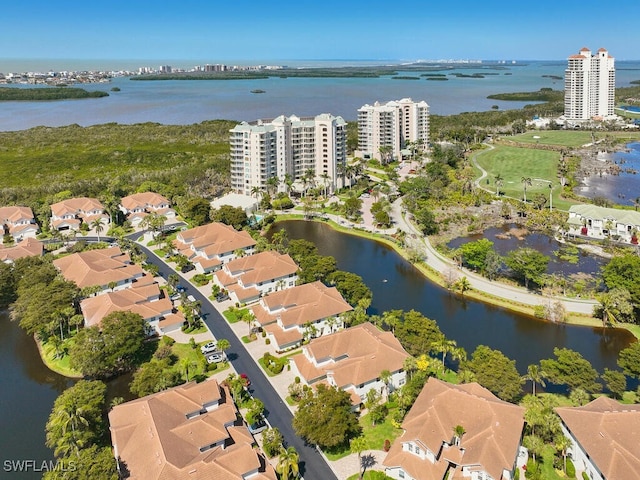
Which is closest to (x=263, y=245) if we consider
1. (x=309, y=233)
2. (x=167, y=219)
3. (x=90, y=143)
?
(x=309, y=233)

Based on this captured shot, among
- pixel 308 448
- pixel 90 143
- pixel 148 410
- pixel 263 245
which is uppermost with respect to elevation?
pixel 90 143

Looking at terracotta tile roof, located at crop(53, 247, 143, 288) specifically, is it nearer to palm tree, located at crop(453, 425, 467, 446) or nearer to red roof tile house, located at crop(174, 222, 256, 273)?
red roof tile house, located at crop(174, 222, 256, 273)

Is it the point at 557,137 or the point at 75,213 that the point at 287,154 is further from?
the point at 557,137

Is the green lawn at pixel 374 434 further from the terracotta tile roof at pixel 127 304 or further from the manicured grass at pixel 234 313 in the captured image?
the terracotta tile roof at pixel 127 304

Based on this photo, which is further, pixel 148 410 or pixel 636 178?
pixel 636 178

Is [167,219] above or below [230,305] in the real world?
above

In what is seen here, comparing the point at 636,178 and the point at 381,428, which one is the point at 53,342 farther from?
the point at 636,178

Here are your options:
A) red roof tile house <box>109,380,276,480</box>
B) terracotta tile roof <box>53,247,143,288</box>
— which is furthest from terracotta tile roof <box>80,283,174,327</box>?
red roof tile house <box>109,380,276,480</box>

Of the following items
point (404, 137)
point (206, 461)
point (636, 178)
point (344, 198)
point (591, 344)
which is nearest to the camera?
point (206, 461)
